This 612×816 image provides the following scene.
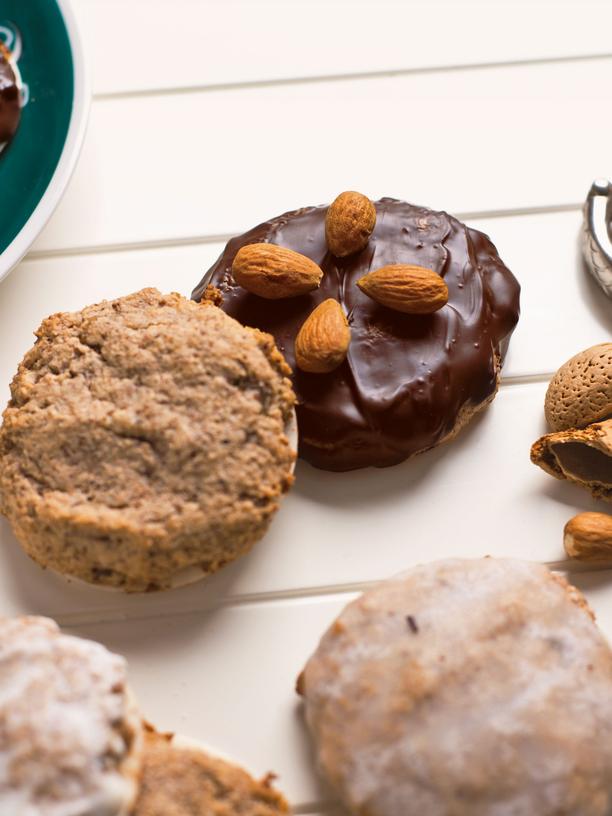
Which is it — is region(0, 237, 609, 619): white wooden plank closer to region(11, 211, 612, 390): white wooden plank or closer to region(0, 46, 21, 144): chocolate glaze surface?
region(11, 211, 612, 390): white wooden plank

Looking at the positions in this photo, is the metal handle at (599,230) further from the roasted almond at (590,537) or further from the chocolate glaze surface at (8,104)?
the chocolate glaze surface at (8,104)

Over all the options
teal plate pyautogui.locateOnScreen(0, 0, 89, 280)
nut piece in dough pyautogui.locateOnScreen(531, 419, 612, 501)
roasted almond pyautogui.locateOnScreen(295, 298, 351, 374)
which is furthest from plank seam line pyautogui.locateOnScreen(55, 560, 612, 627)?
teal plate pyautogui.locateOnScreen(0, 0, 89, 280)

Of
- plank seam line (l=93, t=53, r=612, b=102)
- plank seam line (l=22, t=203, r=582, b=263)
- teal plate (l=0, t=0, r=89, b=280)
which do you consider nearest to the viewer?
teal plate (l=0, t=0, r=89, b=280)

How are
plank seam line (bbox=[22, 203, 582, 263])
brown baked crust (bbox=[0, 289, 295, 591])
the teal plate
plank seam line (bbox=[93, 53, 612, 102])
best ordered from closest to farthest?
brown baked crust (bbox=[0, 289, 295, 591])
the teal plate
plank seam line (bbox=[22, 203, 582, 263])
plank seam line (bbox=[93, 53, 612, 102])

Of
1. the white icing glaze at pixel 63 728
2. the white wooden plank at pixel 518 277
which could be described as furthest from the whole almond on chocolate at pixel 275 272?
the white icing glaze at pixel 63 728

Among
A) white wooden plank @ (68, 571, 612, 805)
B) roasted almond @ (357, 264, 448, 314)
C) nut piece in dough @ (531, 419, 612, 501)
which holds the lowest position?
white wooden plank @ (68, 571, 612, 805)

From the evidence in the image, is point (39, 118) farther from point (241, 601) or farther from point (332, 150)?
point (241, 601)
